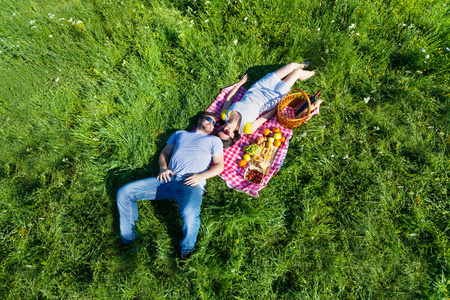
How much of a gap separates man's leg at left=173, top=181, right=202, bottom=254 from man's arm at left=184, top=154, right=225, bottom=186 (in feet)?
0.45

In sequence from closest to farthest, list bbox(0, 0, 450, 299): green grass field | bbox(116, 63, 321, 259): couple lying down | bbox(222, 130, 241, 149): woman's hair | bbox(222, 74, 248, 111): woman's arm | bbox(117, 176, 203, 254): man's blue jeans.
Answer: bbox(0, 0, 450, 299): green grass field < bbox(117, 176, 203, 254): man's blue jeans < bbox(116, 63, 321, 259): couple lying down < bbox(222, 130, 241, 149): woman's hair < bbox(222, 74, 248, 111): woman's arm

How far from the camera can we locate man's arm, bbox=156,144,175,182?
375 cm

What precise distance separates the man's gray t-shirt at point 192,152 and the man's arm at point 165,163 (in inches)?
3.7

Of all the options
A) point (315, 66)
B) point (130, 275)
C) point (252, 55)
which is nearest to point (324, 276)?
point (130, 275)

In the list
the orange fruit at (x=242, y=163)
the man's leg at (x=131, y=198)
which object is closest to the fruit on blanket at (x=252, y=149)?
the orange fruit at (x=242, y=163)

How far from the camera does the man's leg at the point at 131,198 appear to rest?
140 inches

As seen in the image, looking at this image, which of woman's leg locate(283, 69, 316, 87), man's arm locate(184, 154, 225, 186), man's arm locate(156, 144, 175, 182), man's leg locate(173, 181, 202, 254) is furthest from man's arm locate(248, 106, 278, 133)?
man's leg locate(173, 181, 202, 254)

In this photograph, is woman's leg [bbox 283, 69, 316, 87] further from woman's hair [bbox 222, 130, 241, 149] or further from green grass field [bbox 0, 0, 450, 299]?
woman's hair [bbox 222, 130, 241, 149]

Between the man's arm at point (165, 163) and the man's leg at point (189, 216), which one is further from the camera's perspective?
the man's arm at point (165, 163)

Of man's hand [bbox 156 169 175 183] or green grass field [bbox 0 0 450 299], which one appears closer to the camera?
green grass field [bbox 0 0 450 299]

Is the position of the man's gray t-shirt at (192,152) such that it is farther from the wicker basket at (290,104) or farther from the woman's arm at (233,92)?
the wicker basket at (290,104)

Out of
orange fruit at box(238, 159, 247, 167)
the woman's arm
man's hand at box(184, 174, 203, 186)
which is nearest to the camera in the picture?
man's hand at box(184, 174, 203, 186)

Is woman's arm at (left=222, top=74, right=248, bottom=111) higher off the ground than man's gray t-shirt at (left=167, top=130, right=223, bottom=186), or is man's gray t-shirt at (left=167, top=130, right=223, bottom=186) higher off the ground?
woman's arm at (left=222, top=74, right=248, bottom=111)

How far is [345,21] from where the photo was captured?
4934mm
